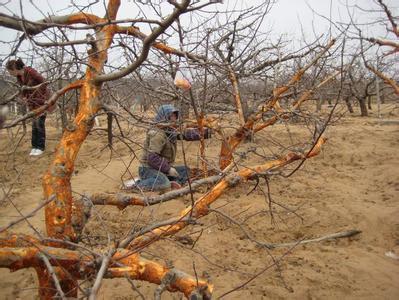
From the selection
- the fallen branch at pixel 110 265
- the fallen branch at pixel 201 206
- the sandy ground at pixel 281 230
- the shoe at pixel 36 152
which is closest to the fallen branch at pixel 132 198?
the fallen branch at pixel 201 206

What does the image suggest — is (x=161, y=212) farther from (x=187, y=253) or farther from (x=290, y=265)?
(x=290, y=265)

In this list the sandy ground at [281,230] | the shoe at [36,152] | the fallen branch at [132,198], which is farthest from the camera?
the shoe at [36,152]

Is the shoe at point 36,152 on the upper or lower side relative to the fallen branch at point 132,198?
lower

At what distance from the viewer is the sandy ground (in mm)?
2488

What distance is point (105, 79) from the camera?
208 centimetres

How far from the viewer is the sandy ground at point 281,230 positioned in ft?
8.16

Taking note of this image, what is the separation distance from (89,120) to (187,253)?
1433mm

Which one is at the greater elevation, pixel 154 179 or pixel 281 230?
pixel 154 179

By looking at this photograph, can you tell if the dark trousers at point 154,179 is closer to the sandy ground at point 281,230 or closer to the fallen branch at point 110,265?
the sandy ground at point 281,230

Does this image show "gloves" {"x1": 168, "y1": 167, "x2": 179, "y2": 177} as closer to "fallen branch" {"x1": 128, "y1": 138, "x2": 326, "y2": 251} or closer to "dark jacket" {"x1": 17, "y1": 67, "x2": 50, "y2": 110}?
"dark jacket" {"x1": 17, "y1": 67, "x2": 50, "y2": 110}

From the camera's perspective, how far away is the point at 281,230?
3.43 m

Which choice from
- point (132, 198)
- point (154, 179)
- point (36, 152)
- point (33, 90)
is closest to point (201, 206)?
point (132, 198)

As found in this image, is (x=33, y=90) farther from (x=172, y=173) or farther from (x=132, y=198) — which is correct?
(x=132, y=198)

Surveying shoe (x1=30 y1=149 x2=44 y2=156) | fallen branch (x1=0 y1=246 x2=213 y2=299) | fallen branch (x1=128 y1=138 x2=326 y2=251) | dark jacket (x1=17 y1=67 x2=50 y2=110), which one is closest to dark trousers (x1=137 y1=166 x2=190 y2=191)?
dark jacket (x1=17 y1=67 x2=50 y2=110)
